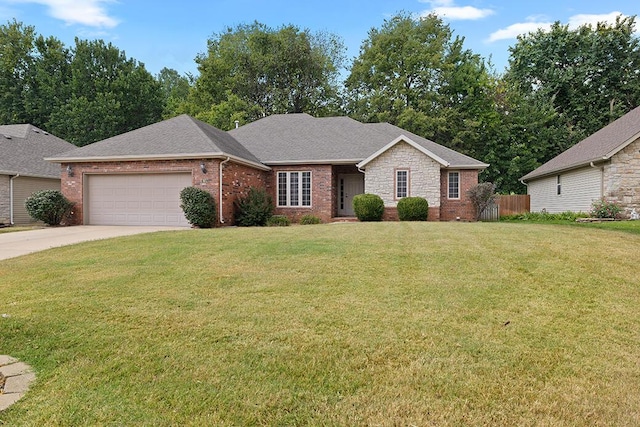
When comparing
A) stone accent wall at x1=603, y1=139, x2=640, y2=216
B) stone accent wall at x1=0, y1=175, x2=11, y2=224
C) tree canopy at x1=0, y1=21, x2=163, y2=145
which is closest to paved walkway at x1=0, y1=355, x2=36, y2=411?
stone accent wall at x1=0, y1=175, x2=11, y2=224

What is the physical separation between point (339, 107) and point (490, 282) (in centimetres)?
2948

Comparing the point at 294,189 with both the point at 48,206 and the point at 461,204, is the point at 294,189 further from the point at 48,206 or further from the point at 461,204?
the point at 48,206

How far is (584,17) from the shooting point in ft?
101

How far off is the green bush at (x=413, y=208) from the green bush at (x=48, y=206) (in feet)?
43.7

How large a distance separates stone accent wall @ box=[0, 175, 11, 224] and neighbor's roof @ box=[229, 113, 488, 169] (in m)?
10.3

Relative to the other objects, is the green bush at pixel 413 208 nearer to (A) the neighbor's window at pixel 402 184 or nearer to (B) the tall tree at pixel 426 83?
(A) the neighbor's window at pixel 402 184

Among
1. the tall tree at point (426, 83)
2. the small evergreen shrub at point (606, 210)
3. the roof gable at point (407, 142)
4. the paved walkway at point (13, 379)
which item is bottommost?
the paved walkway at point (13, 379)

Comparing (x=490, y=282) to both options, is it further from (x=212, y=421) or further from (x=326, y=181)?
(x=326, y=181)

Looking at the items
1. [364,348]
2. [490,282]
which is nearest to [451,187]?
[490,282]

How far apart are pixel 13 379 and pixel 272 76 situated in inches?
1299

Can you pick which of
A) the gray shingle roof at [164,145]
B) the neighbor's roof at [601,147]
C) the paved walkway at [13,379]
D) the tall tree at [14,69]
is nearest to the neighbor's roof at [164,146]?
the gray shingle roof at [164,145]

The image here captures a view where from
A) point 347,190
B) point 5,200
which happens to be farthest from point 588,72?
point 5,200

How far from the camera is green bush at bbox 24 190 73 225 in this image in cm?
1502

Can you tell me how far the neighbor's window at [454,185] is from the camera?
60.3ft
